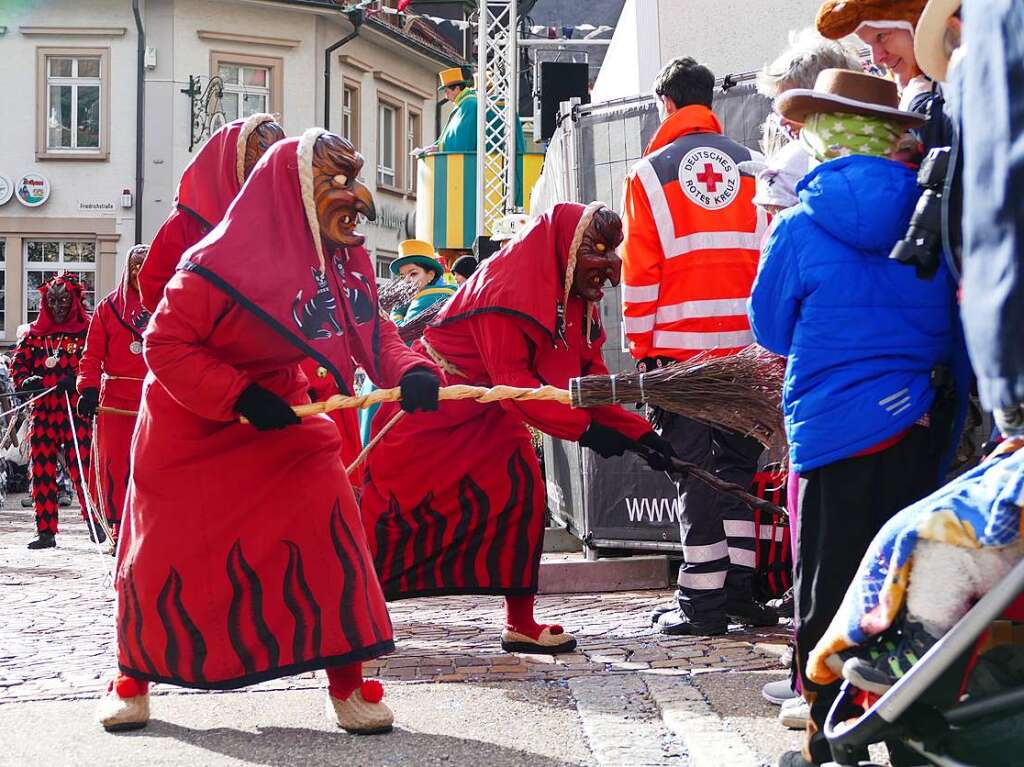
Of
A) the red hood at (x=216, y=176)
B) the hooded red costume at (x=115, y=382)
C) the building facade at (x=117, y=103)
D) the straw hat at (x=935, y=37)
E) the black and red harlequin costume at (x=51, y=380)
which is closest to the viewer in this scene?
the straw hat at (x=935, y=37)

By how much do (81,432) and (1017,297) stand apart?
411 inches

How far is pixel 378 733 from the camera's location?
464 cm

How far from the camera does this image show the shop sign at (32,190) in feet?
107

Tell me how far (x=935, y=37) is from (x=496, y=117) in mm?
11689

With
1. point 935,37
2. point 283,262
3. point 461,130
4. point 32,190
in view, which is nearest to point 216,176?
point 283,262

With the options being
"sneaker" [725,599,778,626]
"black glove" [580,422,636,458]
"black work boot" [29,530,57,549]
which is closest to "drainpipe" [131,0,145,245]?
"black work boot" [29,530,57,549]

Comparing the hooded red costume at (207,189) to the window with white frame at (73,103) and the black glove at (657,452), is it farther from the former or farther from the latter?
the window with white frame at (73,103)

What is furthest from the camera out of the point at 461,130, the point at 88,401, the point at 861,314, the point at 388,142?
the point at 388,142

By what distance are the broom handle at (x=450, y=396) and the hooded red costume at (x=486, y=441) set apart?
341 millimetres

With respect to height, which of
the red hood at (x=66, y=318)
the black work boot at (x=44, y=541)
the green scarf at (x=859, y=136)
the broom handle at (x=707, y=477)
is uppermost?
the red hood at (x=66, y=318)

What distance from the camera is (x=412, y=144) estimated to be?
1513 inches

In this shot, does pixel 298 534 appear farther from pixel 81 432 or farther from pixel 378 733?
pixel 81 432

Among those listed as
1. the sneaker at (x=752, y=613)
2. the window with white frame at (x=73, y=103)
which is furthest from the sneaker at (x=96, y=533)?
the window with white frame at (x=73, y=103)

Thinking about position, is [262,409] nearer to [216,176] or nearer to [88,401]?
[216,176]
